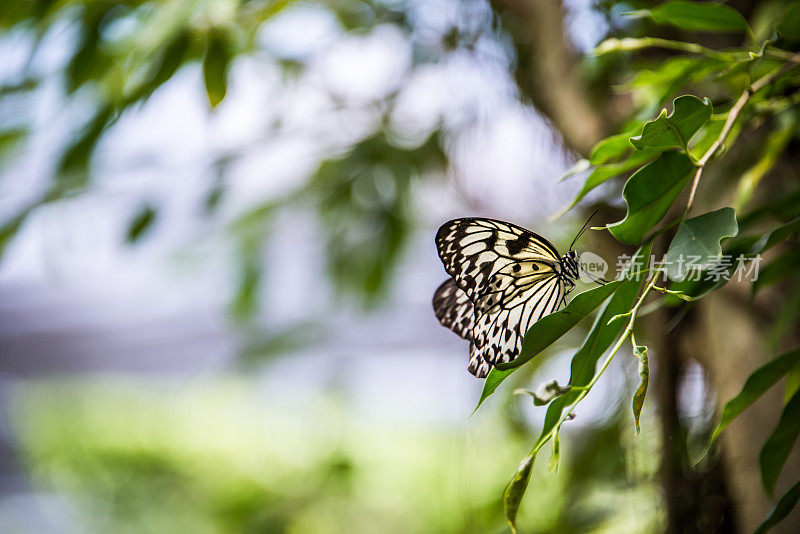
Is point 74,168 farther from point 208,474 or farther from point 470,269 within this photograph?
point 208,474

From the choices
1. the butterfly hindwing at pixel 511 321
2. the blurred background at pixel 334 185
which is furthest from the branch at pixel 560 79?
the butterfly hindwing at pixel 511 321

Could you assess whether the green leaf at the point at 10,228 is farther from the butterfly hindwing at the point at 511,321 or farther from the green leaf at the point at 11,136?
the butterfly hindwing at the point at 511,321

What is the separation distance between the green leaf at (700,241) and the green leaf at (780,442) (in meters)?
0.08

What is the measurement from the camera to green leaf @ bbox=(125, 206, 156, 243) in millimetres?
620

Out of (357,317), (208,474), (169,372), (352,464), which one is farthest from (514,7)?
(169,372)

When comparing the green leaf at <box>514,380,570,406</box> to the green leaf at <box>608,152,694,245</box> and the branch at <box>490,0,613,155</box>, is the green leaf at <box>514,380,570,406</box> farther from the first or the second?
the branch at <box>490,0,613,155</box>

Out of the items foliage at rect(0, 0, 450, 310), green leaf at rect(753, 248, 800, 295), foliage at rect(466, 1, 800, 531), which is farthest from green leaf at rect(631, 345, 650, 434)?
foliage at rect(0, 0, 450, 310)

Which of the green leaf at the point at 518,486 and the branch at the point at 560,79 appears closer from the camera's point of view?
the green leaf at the point at 518,486

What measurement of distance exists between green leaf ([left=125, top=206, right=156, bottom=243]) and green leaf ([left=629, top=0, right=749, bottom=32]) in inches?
19.0

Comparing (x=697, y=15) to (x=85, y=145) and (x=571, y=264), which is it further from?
(x=85, y=145)

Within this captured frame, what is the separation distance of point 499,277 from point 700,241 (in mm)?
64

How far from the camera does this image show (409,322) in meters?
2.48

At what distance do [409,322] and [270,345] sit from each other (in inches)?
66.5

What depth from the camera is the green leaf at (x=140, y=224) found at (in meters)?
0.62
